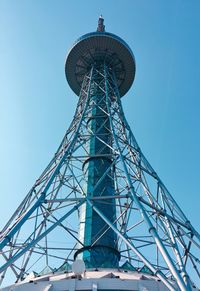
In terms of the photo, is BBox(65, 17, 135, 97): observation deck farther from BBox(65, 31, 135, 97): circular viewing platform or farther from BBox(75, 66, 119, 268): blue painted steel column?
BBox(75, 66, 119, 268): blue painted steel column

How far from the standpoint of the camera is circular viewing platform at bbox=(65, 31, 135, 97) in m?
31.8

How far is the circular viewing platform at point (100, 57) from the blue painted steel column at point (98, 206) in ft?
18.7

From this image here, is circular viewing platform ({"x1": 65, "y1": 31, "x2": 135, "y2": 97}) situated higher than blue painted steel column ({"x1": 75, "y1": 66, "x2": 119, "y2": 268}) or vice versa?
circular viewing platform ({"x1": 65, "y1": 31, "x2": 135, "y2": 97})

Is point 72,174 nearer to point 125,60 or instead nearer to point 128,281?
point 128,281

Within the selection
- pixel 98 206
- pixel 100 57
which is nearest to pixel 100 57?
pixel 100 57

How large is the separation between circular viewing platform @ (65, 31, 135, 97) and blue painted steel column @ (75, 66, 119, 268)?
18.7ft

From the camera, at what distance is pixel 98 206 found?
69.9 feet

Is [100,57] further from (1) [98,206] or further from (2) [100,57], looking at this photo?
(1) [98,206]

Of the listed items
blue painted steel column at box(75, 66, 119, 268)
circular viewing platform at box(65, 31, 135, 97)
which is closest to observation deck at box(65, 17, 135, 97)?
circular viewing platform at box(65, 31, 135, 97)

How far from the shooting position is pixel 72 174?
22.5 metres

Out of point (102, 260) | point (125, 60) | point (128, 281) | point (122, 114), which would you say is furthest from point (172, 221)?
point (125, 60)

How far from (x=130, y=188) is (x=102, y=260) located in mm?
3825

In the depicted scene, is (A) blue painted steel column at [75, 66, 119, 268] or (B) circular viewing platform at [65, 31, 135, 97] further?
(B) circular viewing platform at [65, 31, 135, 97]

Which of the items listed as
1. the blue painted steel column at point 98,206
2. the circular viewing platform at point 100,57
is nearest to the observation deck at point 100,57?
the circular viewing platform at point 100,57
